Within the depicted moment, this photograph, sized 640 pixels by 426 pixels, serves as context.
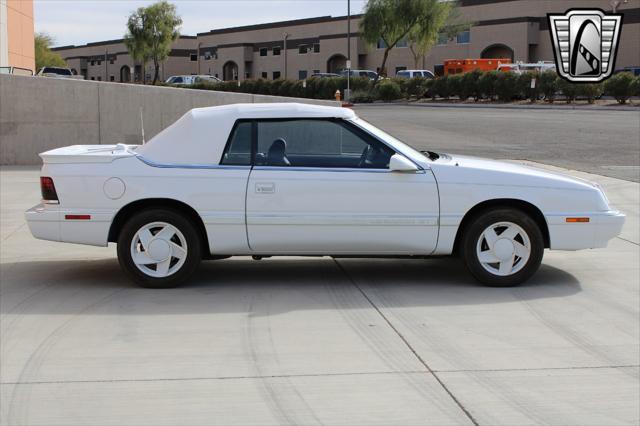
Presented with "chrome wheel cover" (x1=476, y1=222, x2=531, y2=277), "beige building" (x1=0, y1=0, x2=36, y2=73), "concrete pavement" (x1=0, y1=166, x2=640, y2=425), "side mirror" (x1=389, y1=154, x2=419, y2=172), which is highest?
"beige building" (x1=0, y1=0, x2=36, y2=73)

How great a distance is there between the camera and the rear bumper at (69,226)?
7195 millimetres

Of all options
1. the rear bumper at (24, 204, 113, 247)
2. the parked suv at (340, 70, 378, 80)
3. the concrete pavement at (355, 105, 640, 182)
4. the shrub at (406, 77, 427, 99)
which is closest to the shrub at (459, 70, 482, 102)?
the shrub at (406, 77, 427, 99)

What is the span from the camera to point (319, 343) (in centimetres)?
584

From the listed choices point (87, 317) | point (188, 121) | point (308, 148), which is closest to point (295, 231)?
point (308, 148)

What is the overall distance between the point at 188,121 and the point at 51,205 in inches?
52.9

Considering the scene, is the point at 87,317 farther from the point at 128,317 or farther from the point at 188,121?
the point at 188,121

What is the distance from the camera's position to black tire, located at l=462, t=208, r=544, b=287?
7254 millimetres

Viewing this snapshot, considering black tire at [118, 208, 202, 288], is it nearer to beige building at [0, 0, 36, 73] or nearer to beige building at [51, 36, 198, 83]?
beige building at [0, 0, 36, 73]

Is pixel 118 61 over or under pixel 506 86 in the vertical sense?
over

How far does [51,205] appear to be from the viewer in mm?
7250

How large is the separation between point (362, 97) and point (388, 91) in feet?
5.90

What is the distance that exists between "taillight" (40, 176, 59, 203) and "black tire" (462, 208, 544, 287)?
3.45 m

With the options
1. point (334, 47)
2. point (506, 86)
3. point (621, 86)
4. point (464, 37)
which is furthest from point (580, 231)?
point (334, 47)

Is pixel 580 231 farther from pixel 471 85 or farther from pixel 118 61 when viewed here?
pixel 118 61
